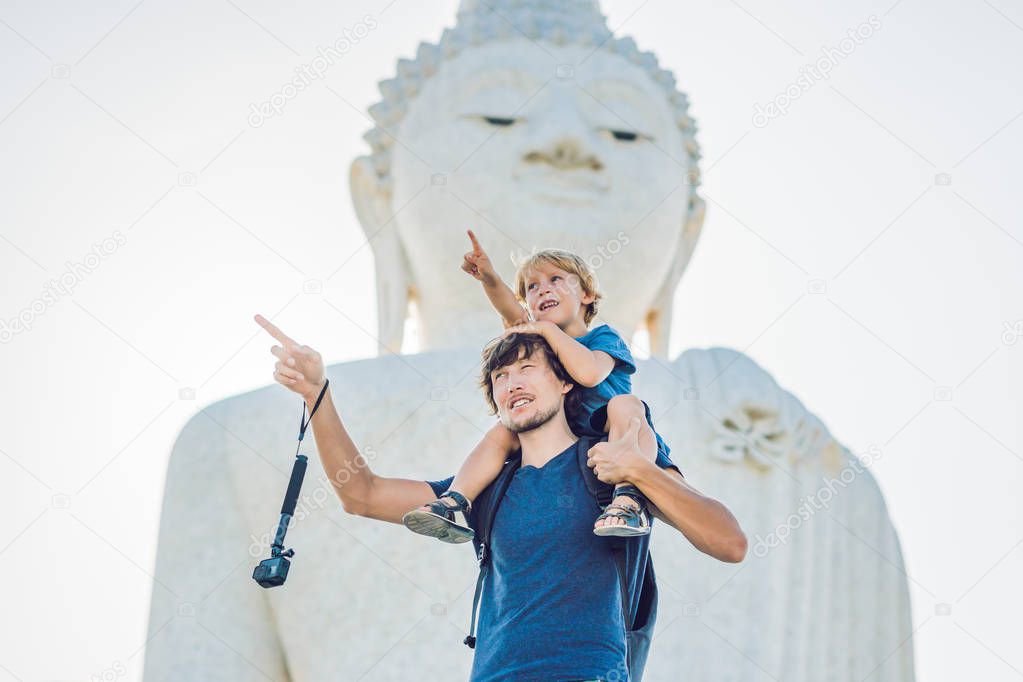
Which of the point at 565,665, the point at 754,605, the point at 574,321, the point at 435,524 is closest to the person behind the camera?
the point at 565,665

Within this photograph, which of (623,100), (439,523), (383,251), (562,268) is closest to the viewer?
(439,523)

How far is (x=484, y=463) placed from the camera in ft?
14.0

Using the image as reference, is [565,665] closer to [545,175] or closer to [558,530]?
[558,530]

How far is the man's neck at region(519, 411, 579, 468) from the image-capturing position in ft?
13.8

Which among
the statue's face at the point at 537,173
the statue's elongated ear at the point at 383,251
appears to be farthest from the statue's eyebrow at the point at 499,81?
the statue's elongated ear at the point at 383,251

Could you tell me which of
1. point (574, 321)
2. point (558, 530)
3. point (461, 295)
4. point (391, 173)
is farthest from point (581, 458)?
point (391, 173)

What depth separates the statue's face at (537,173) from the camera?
912 cm

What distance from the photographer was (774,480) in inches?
327

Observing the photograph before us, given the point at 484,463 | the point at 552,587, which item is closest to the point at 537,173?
the point at 484,463

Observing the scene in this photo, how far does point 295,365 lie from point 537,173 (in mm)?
5121

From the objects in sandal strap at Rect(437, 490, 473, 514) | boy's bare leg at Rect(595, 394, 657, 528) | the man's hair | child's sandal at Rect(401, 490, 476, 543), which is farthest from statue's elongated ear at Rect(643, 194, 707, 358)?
child's sandal at Rect(401, 490, 476, 543)

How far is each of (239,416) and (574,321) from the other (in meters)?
4.34

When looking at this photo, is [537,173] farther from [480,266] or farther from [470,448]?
[480,266]

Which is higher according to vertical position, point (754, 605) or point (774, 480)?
point (774, 480)
